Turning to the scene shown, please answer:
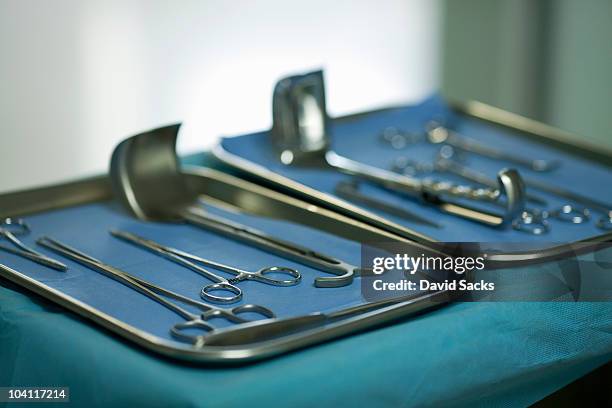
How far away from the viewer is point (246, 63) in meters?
1.79

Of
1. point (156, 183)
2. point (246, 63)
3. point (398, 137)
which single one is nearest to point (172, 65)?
point (246, 63)

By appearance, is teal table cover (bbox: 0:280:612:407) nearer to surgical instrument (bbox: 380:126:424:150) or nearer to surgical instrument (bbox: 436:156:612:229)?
surgical instrument (bbox: 436:156:612:229)

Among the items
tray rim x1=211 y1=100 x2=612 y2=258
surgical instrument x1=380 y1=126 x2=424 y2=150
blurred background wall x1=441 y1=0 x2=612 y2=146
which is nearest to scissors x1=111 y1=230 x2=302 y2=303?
tray rim x1=211 y1=100 x2=612 y2=258

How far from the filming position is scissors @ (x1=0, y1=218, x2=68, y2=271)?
88 centimetres

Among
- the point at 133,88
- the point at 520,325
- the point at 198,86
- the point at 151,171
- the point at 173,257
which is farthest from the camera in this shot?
the point at 198,86

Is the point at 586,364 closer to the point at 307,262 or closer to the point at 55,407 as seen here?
the point at 307,262

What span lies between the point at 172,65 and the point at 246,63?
0.17 meters

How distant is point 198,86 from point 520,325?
3.41 ft

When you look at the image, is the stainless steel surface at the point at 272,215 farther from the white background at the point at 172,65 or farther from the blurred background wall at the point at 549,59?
the blurred background wall at the point at 549,59

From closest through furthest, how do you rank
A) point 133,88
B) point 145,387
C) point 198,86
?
point 145,387, point 133,88, point 198,86

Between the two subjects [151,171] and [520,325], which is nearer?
[520,325]

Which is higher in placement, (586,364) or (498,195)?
(498,195)

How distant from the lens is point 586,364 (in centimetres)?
88

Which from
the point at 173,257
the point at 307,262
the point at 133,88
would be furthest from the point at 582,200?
the point at 133,88
